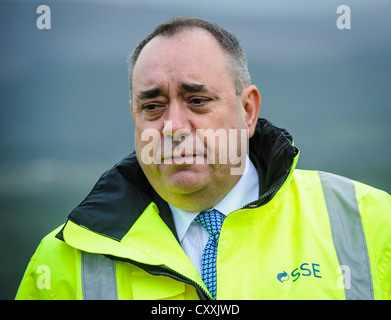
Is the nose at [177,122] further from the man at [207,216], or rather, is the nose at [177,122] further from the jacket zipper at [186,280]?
the jacket zipper at [186,280]

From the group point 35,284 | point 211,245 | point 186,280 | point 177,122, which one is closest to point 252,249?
point 211,245

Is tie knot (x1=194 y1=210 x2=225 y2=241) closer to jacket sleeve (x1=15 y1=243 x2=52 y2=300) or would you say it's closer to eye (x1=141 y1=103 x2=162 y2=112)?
eye (x1=141 y1=103 x2=162 y2=112)

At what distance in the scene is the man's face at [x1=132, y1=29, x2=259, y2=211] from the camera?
167 centimetres

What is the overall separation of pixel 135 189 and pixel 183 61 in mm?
627

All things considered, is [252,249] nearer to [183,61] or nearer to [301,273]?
[301,273]

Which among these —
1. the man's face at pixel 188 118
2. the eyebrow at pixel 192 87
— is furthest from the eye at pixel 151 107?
the eyebrow at pixel 192 87

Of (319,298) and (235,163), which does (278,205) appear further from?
(319,298)

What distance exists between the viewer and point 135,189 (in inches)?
75.5

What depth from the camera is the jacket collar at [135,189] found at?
1.70m

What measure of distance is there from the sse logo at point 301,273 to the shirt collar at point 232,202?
381 mm

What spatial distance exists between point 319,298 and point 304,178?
611 mm

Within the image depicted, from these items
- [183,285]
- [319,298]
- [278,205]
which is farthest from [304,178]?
[183,285]

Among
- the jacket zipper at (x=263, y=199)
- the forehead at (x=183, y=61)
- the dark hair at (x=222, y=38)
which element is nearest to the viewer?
the jacket zipper at (x=263, y=199)

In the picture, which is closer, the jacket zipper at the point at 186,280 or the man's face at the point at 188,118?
the jacket zipper at the point at 186,280
